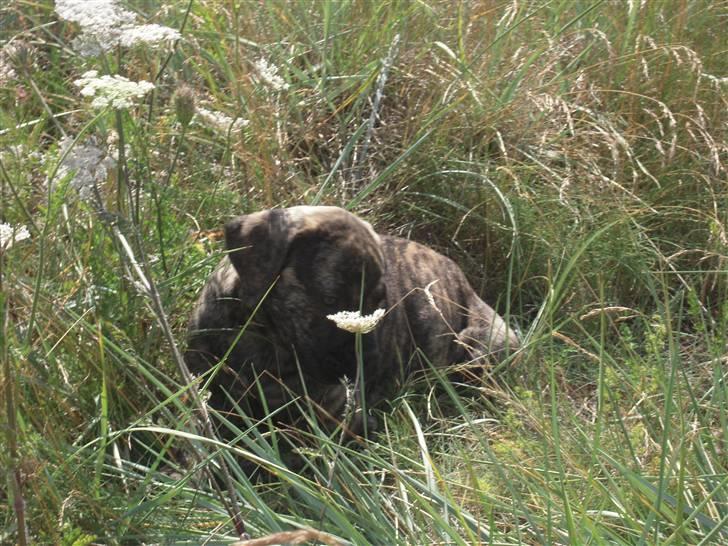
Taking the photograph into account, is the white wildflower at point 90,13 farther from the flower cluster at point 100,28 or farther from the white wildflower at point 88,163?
the white wildflower at point 88,163

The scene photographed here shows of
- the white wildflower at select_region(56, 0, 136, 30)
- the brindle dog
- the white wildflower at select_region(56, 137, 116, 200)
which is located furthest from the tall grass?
the white wildflower at select_region(56, 0, 136, 30)

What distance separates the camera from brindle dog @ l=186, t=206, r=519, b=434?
307 centimetres

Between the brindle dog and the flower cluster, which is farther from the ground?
the flower cluster

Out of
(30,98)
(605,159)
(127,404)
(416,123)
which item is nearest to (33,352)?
(127,404)

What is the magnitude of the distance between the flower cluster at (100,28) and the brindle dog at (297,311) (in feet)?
2.60

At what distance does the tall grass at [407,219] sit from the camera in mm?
2559

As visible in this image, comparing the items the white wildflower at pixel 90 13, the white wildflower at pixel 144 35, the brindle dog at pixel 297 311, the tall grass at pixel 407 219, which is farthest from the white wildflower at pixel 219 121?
the white wildflower at pixel 90 13

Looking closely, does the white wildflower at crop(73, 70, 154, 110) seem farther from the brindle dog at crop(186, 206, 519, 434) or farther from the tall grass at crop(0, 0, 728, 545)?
the brindle dog at crop(186, 206, 519, 434)

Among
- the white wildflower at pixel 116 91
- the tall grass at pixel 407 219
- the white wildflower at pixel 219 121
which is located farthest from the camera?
the white wildflower at pixel 219 121

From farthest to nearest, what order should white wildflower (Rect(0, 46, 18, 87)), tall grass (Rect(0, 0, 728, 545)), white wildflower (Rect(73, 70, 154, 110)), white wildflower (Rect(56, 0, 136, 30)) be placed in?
1. white wildflower (Rect(0, 46, 18, 87))
2. tall grass (Rect(0, 0, 728, 545))
3. white wildflower (Rect(56, 0, 136, 30))
4. white wildflower (Rect(73, 70, 154, 110))

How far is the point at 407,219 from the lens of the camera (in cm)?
433

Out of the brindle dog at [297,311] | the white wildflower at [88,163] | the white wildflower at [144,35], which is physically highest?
the white wildflower at [144,35]

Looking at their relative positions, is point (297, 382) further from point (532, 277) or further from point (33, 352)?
point (532, 277)

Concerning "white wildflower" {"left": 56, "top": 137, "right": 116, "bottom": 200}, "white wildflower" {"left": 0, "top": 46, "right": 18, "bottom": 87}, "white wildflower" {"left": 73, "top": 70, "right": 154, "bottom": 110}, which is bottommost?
"white wildflower" {"left": 0, "top": 46, "right": 18, "bottom": 87}
